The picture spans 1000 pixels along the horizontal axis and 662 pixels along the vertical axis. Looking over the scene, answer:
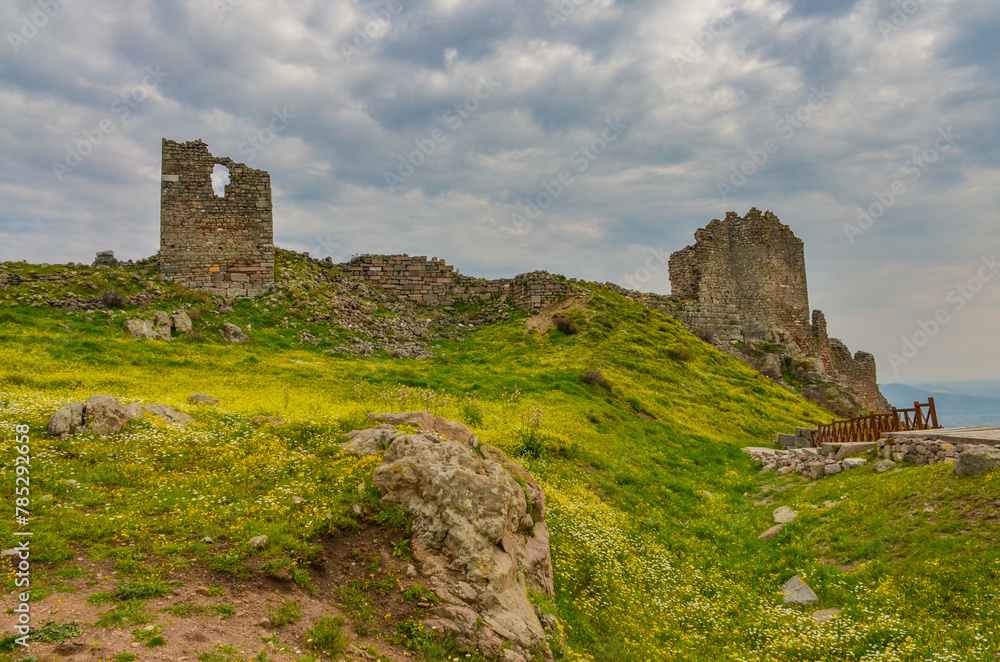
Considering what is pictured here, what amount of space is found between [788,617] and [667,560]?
250 cm

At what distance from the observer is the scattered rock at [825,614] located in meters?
9.23

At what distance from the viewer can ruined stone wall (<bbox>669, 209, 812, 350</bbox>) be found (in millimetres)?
41219

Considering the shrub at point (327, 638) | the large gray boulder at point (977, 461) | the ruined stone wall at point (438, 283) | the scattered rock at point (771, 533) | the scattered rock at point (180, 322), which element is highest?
the ruined stone wall at point (438, 283)

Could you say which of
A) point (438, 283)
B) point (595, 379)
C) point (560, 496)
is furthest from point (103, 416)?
point (438, 283)

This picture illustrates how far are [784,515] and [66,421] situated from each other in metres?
14.8

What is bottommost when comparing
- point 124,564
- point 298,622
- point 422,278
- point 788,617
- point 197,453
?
point 788,617

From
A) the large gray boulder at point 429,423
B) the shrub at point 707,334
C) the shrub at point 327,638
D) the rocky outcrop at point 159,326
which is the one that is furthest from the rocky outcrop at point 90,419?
the shrub at point 707,334

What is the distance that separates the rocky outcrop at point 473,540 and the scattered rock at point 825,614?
4.30 meters

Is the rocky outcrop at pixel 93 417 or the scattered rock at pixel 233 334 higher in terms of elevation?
the scattered rock at pixel 233 334

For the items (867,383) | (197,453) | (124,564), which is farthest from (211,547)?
(867,383)

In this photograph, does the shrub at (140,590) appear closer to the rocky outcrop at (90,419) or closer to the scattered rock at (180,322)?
the rocky outcrop at (90,419)

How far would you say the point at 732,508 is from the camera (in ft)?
50.5

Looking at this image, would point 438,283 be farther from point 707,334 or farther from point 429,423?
point 429,423

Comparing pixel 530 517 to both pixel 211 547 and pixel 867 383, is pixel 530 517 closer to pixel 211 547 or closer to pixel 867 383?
pixel 211 547
